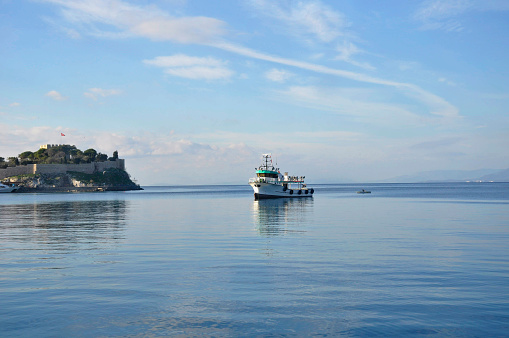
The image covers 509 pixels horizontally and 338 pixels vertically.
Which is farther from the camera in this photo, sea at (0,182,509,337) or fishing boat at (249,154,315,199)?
fishing boat at (249,154,315,199)

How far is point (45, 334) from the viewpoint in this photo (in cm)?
1176

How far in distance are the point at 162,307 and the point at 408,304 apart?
784cm

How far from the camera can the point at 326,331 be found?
11.8 m

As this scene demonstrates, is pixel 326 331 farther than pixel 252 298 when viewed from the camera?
No

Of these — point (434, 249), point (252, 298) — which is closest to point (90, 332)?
point (252, 298)

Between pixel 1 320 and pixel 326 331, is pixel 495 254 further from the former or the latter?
pixel 1 320

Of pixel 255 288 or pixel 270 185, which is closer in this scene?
pixel 255 288

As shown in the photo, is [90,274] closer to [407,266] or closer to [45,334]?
[45,334]

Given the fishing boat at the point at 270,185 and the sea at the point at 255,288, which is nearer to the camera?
the sea at the point at 255,288

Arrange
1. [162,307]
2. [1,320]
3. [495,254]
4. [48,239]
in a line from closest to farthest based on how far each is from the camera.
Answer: [1,320]
[162,307]
[495,254]
[48,239]

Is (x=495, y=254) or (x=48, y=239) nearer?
(x=495, y=254)

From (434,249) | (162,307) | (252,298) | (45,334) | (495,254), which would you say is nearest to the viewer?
(45,334)

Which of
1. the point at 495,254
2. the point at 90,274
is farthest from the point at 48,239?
the point at 495,254

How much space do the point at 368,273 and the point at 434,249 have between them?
31.2 feet
